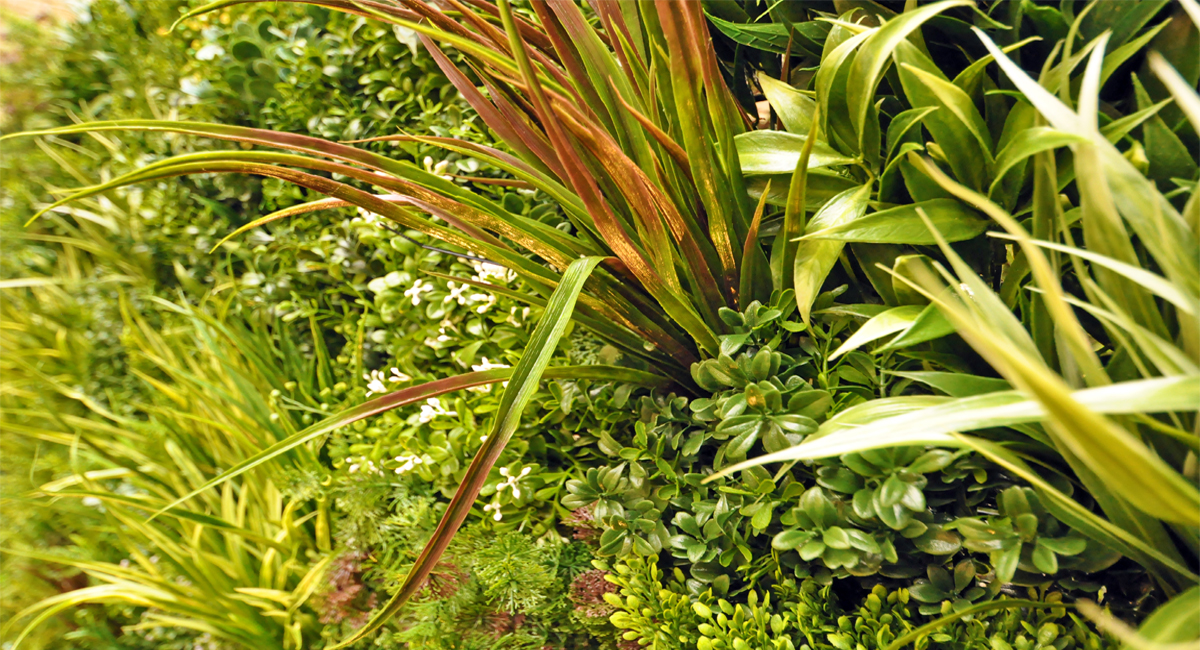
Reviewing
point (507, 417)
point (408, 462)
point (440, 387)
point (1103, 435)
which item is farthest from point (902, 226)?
point (408, 462)

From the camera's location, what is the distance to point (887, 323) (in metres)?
0.55

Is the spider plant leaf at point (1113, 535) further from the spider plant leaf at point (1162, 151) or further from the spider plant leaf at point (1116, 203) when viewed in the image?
the spider plant leaf at point (1162, 151)

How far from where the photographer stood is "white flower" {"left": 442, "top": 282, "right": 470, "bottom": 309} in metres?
0.99

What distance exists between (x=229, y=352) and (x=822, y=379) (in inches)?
52.8

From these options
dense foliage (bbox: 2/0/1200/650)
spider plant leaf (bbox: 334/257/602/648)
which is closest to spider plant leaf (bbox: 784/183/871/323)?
dense foliage (bbox: 2/0/1200/650)

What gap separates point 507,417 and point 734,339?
26cm

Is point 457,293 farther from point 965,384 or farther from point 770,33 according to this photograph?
point 965,384

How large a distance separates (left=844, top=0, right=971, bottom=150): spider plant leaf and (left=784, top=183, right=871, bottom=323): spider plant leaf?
0.06 metres

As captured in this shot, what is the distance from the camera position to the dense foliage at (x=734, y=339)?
463 mm

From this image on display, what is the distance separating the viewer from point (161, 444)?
56.7 inches

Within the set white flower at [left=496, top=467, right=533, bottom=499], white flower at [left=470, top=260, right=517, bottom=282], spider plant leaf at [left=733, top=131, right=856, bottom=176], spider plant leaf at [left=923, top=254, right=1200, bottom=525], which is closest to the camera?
spider plant leaf at [left=923, top=254, right=1200, bottom=525]

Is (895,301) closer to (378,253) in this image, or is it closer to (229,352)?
(378,253)

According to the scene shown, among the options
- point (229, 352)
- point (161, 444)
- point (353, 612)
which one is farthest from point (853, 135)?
point (161, 444)

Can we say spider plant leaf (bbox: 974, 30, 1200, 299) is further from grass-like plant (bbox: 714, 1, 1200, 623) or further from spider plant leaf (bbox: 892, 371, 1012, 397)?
spider plant leaf (bbox: 892, 371, 1012, 397)
